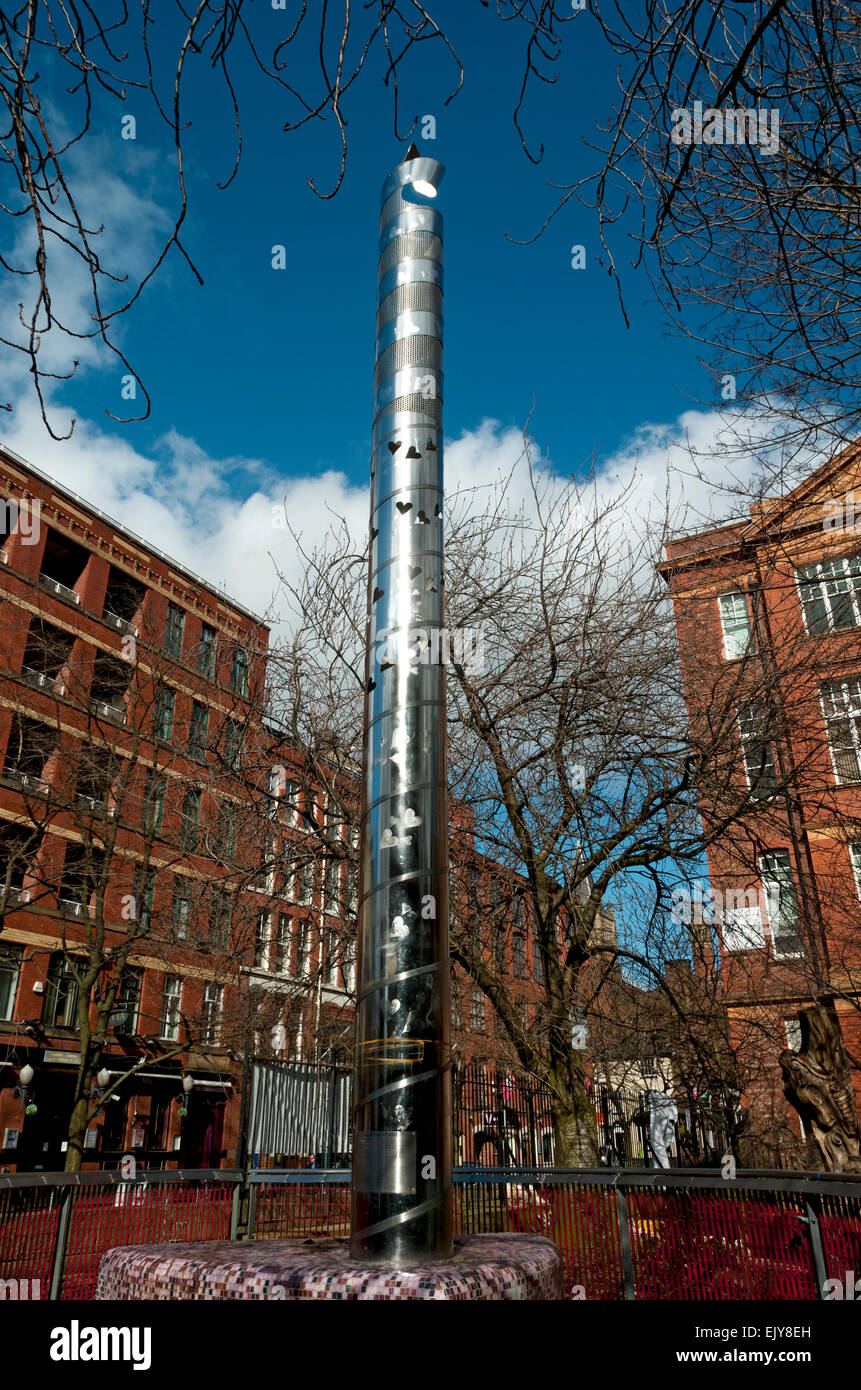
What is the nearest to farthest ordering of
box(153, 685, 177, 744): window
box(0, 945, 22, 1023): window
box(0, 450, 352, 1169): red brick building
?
box(0, 450, 352, 1169): red brick building < box(153, 685, 177, 744): window < box(0, 945, 22, 1023): window

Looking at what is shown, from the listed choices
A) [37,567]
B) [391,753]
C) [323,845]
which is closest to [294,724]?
[323,845]

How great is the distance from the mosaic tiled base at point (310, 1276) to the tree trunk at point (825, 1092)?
969 centimetres

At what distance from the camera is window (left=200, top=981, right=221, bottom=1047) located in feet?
70.8

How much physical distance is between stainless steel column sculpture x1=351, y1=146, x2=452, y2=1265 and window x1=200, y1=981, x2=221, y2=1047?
60.1 ft

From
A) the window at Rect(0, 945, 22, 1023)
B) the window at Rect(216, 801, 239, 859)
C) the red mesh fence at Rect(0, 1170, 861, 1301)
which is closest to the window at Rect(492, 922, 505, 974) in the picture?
the red mesh fence at Rect(0, 1170, 861, 1301)

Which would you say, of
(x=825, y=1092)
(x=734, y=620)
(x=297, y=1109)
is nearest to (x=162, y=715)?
(x=297, y=1109)

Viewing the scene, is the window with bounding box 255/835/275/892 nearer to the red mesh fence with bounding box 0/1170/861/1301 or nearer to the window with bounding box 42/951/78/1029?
the red mesh fence with bounding box 0/1170/861/1301

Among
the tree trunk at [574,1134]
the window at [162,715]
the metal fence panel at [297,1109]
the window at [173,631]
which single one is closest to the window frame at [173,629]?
the window at [173,631]

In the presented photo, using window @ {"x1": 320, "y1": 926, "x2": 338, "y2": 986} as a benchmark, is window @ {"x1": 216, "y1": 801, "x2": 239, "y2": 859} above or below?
above

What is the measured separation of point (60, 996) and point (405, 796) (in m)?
26.7

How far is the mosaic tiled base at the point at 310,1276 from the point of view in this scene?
223 cm

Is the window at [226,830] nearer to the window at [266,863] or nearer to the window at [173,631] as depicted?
the window at [266,863]
